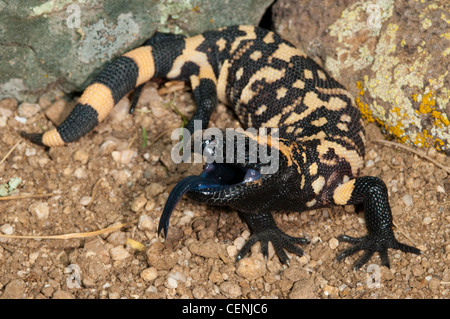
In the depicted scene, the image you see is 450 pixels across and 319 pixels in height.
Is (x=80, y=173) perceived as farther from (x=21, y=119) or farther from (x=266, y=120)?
(x=266, y=120)

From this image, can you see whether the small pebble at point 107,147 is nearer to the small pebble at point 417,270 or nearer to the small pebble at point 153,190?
the small pebble at point 153,190

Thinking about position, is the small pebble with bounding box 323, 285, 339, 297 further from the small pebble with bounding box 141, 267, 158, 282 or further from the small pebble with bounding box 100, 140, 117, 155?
the small pebble with bounding box 100, 140, 117, 155

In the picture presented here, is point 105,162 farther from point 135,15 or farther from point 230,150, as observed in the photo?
point 230,150

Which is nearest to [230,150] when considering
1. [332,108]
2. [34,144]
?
[332,108]

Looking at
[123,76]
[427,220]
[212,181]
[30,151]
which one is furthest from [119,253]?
[427,220]

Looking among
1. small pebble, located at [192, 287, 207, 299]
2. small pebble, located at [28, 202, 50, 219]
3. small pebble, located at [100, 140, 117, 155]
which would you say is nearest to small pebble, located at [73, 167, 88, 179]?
small pebble, located at [100, 140, 117, 155]

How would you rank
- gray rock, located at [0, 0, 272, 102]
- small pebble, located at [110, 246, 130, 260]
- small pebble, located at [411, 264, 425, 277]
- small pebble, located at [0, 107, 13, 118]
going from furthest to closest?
small pebble, located at [0, 107, 13, 118]
gray rock, located at [0, 0, 272, 102]
small pebble, located at [110, 246, 130, 260]
small pebble, located at [411, 264, 425, 277]
